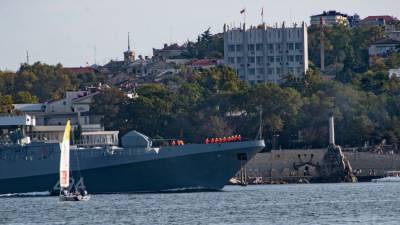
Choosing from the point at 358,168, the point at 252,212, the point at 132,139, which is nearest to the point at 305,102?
the point at 358,168

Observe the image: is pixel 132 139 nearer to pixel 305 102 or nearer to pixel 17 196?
pixel 17 196

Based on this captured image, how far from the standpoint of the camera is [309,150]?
444 ft

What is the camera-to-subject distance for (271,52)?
612 ft

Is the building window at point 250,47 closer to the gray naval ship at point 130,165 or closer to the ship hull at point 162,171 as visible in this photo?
the gray naval ship at point 130,165

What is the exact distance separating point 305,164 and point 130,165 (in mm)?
32766

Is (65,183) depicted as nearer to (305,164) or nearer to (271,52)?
(305,164)

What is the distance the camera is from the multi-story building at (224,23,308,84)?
610ft

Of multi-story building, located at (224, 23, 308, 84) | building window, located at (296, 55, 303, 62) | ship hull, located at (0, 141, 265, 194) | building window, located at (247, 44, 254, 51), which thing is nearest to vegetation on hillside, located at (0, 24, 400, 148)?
multi-story building, located at (224, 23, 308, 84)

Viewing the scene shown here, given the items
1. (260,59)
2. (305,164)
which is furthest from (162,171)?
(260,59)

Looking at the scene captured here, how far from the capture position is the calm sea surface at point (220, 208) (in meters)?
77.6

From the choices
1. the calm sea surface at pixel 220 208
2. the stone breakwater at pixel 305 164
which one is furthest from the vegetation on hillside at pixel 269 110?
the calm sea surface at pixel 220 208

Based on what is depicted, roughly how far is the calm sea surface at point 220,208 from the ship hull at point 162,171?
5.07ft

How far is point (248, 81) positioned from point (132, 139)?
270 feet

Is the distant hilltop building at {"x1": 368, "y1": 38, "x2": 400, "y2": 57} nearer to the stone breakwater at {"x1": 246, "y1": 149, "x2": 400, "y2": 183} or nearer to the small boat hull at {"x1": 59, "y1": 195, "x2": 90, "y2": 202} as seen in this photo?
the stone breakwater at {"x1": 246, "y1": 149, "x2": 400, "y2": 183}
